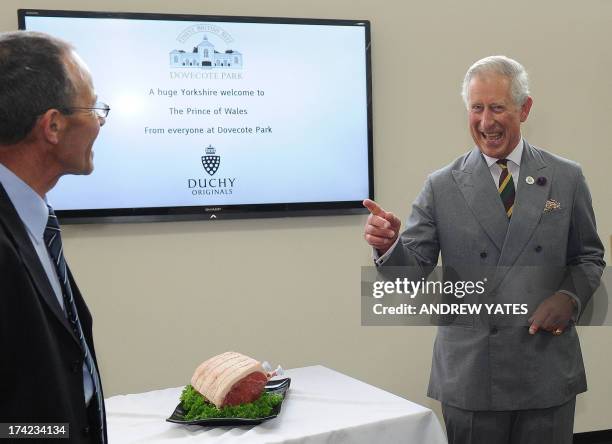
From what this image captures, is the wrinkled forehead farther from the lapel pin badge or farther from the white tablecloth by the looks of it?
the white tablecloth

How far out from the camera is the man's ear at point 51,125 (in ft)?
4.12

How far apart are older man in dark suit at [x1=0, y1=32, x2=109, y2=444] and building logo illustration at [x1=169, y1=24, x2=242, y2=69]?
1.99 meters

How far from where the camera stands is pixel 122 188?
3234 mm

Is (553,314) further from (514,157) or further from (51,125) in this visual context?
(51,125)

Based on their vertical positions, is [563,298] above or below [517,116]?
below

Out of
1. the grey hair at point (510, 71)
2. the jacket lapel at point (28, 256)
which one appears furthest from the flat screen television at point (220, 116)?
the jacket lapel at point (28, 256)

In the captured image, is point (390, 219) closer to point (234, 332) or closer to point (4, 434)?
point (4, 434)

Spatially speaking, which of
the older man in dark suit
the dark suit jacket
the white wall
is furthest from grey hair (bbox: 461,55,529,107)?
the dark suit jacket

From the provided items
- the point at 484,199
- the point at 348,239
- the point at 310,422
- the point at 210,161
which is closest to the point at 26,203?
the point at 310,422

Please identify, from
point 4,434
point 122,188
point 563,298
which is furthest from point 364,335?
point 4,434

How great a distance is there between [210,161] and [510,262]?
1628 mm

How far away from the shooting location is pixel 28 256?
3.87 ft

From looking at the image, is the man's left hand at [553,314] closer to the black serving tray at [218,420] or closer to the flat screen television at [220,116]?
the black serving tray at [218,420]

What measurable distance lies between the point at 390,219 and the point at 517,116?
56 cm
